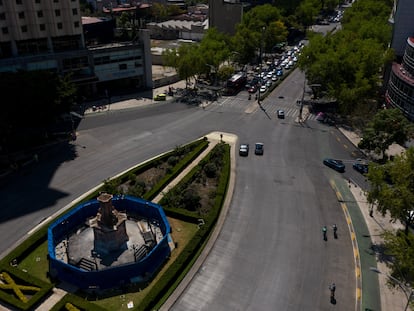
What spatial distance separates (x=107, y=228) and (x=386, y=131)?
4938 centimetres

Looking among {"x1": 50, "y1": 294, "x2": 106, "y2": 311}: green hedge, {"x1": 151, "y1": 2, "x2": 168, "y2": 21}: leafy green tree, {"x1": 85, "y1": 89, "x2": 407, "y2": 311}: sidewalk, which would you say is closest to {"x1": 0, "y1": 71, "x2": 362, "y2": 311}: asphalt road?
{"x1": 85, "y1": 89, "x2": 407, "y2": 311}: sidewalk

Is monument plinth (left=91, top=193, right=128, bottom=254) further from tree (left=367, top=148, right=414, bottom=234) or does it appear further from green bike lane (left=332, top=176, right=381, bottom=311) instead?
tree (left=367, top=148, right=414, bottom=234)

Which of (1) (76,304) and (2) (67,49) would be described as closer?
(1) (76,304)

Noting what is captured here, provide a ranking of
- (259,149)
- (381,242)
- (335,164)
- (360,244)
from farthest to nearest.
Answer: (259,149) → (335,164) → (381,242) → (360,244)

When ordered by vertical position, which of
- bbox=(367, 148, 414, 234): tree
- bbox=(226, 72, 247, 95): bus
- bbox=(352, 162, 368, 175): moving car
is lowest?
bbox=(352, 162, 368, 175): moving car

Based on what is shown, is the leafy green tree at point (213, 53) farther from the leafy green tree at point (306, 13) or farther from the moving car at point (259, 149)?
the leafy green tree at point (306, 13)

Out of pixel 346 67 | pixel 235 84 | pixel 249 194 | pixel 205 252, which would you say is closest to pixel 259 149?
pixel 249 194

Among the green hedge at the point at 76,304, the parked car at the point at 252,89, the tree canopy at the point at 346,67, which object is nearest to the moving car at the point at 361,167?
the tree canopy at the point at 346,67

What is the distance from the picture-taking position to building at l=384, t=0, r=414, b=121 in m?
81.8

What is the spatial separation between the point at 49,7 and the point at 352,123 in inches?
2816

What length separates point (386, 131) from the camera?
223ft

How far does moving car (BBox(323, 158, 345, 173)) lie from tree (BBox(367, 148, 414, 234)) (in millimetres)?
17299

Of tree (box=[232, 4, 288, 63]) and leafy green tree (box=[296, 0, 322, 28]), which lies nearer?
tree (box=[232, 4, 288, 63])

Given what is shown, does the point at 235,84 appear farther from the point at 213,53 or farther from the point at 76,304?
the point at 76,304
